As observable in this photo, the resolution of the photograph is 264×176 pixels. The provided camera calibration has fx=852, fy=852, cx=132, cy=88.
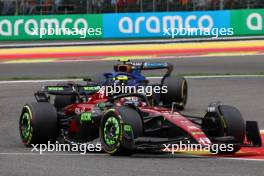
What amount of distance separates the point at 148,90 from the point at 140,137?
370 cm

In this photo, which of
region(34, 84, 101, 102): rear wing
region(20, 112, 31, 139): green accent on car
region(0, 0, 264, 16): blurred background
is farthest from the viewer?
region(0, 0, 264, 16): blurred background

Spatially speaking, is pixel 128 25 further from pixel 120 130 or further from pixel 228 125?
pixel 120 130

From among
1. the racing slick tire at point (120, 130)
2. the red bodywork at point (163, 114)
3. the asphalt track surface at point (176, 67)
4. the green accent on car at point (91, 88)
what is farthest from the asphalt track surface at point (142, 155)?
the green accent on car at point (91, 88)

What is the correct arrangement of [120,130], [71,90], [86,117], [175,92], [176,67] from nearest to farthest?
[120,130] → [86,117] → [71,90] → [175,92] → [176,67]

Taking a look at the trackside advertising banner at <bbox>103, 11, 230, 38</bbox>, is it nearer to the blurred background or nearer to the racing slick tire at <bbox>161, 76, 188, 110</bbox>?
the blurred background

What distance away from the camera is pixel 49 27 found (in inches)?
1252

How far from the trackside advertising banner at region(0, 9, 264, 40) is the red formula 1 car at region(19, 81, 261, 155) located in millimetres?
19667

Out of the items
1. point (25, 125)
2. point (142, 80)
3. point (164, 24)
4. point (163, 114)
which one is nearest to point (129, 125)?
point (163, 114)

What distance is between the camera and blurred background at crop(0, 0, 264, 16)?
3241 cm

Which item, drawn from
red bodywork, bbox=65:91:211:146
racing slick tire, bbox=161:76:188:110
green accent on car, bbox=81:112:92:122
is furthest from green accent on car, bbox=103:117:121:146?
racing slick tire, bbox=161:76:188:110

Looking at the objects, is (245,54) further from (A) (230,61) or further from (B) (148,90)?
(B) (148,90)

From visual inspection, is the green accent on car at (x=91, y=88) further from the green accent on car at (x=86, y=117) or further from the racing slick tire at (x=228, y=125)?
the racing slick tire at (x=228, y=125)

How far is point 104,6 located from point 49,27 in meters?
2.33

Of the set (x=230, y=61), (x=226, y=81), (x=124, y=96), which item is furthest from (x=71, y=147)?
(x=230, y=61)
